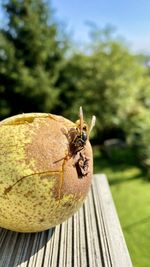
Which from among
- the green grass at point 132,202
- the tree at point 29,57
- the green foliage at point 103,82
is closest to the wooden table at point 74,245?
the green grass at point 132,202

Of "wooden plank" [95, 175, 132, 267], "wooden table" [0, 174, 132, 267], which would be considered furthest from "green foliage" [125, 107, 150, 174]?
"wooden table" [0, 174, 132, 267]

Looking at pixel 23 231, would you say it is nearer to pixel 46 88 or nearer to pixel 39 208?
pixel 39 208

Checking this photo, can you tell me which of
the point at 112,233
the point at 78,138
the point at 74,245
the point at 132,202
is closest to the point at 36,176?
the point at 78,138

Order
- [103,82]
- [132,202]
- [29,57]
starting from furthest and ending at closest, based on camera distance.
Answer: [103,82] < [29,57] < [132,202]

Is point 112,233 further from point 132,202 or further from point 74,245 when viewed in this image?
point 132,202

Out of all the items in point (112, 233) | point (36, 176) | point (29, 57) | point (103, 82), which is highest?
point (29, 57)
